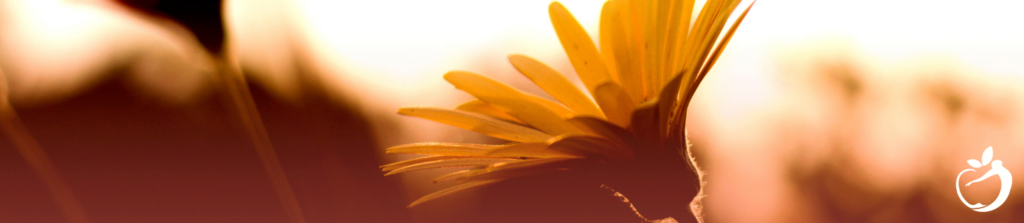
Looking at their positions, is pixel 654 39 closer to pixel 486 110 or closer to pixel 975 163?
pixel 486 110

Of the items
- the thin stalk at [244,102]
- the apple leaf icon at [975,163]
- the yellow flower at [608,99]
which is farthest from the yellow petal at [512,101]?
the apple leaf icon at [975,163]

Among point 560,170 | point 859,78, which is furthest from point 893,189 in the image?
point 560,170

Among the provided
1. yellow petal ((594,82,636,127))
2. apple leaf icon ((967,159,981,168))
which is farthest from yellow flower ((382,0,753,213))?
apple leaf icon ((967,159,981,168))

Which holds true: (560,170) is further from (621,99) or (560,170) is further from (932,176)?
(932,176)

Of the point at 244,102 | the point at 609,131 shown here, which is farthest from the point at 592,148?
the point at 244,102

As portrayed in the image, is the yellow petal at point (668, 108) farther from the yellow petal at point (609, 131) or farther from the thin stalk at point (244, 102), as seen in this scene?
the thin stalk at point (244, 102)

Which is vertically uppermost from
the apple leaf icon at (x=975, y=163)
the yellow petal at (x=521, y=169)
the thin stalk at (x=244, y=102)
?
the thin stalk at (x=244, y=102)

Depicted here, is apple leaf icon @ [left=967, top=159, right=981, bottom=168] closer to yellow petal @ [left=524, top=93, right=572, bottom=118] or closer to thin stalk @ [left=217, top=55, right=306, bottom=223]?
yellow petal @ [left=524, top=93, right=572, bottom=118]
